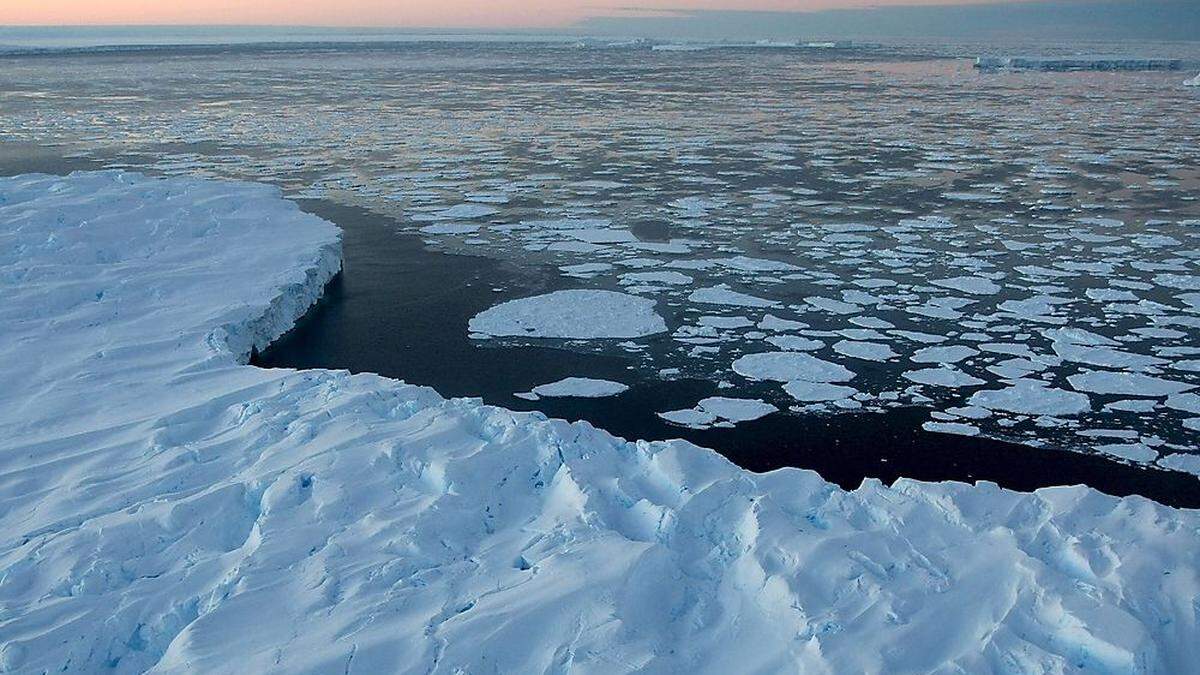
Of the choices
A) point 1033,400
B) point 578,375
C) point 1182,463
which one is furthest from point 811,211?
point 1182,463

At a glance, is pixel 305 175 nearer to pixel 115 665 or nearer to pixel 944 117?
pixel 115 665

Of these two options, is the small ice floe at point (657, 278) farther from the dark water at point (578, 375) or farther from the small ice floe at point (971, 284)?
the small ice floe at point (971, 284)

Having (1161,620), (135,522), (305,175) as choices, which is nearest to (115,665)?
(135,522)

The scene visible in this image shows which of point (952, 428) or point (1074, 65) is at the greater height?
point (952, 428)

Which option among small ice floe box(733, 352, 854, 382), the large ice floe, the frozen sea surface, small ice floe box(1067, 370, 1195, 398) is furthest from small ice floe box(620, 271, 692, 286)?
the large ice floe

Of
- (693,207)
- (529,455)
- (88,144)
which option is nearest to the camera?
(529,455)

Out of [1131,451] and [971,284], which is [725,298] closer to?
[971,284]

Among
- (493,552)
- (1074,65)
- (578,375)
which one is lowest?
(1074,65)
